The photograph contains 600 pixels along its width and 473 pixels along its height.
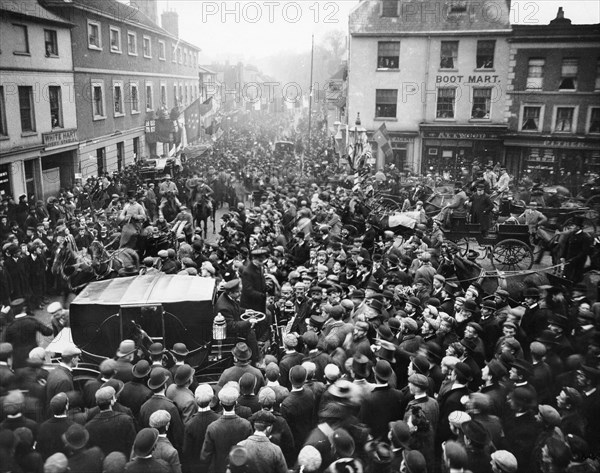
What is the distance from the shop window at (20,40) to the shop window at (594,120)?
26589 millimetres

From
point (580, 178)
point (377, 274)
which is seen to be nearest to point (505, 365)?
point (377, 274)

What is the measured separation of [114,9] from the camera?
28.2 meters

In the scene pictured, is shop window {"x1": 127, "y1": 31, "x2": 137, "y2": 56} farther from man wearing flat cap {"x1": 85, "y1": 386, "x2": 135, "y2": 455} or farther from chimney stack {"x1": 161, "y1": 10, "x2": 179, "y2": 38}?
man wearing flat cap {"x1": 85, "y1": 386, "x2": 135, "y2": 455}

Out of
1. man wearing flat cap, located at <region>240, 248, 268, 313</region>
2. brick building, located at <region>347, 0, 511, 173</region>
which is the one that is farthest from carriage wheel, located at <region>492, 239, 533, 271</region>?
brick building, located at <region>347, 0, 511, 173</region>

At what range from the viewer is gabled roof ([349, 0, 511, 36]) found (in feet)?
92.8

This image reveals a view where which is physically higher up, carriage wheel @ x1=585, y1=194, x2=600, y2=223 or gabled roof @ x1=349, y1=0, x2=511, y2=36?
gabled roof @ x1=349, y1=0, x2=511, y2=36

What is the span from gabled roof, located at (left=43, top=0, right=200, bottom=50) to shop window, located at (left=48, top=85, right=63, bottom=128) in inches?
136

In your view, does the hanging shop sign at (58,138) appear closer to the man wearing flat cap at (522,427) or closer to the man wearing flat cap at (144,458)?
the man wearing flat cap at (144,458)

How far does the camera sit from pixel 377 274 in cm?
1066

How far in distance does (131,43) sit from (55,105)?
1023cm

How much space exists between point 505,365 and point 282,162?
24586 mm

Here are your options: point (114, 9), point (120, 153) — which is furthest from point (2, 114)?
point (114, 9)

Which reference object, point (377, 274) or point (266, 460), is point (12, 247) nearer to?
point (377, 274)

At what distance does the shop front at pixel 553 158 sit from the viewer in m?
26.8
